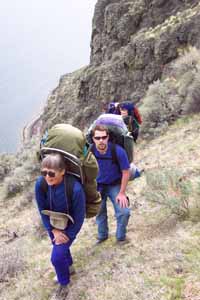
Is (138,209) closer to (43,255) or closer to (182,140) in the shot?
(43,255)

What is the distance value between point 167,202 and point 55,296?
5.81 ft

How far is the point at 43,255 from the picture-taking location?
5609 mm

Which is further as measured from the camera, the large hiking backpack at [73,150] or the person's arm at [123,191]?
the person's arm at [123,191]

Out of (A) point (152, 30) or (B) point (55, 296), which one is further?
→ (A) point (152, 30)

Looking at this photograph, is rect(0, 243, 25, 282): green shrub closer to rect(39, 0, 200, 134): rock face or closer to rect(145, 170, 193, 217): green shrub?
rect(145, 170, 193, 217): green shrub

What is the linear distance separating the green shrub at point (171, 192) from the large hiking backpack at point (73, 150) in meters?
1.55

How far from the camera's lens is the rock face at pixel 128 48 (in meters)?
18.2

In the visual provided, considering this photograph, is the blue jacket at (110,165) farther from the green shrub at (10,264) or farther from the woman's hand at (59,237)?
the green shrub at (10,264)

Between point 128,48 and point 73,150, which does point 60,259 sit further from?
point 128,48

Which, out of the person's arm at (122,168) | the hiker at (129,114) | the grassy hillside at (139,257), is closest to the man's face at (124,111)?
the hiker at (129,114)

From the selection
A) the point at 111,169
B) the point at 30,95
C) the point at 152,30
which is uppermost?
the point at 111,169

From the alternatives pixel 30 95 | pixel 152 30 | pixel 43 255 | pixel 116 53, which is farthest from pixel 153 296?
pixel 30 95

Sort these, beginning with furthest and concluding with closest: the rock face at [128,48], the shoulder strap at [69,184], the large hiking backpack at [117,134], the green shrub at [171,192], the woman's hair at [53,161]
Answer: the rock face at [128,48], the green shrub at [171,192], the large hiking backpack at [117,134], the shoulder strap at [69,184], the woman's hair at [53,161]

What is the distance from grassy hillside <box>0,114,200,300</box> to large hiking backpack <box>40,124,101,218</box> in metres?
1.05
